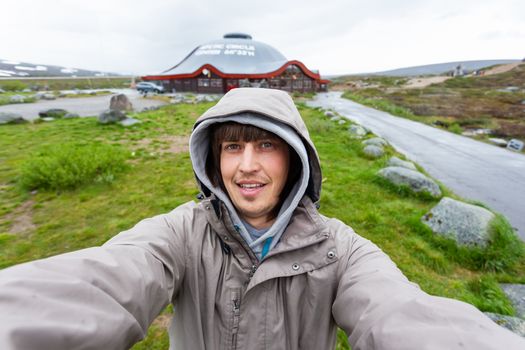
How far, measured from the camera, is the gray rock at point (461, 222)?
11.5 feet

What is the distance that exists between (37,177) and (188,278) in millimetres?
5959

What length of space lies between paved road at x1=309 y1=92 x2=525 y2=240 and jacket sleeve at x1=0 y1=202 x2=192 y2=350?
6057mm

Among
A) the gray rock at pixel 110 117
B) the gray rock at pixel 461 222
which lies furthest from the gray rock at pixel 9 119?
the gray rock at pixel 461 222

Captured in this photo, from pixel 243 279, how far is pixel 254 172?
0.66 metres

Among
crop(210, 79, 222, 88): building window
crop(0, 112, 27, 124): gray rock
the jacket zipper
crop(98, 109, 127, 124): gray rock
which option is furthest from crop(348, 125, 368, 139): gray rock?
crop(210, 79, 222, 88): building window

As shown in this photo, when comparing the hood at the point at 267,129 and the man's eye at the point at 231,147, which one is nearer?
the hood at the point at 267,129

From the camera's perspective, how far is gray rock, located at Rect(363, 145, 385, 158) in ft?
26.4

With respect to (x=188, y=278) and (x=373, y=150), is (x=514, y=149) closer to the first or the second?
(x=373, y=150)

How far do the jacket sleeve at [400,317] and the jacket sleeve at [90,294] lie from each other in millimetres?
978

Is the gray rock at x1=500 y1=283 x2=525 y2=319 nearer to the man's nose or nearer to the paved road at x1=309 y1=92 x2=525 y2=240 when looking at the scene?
the paved road at x1=309 y1=92 x2=525 y2=240

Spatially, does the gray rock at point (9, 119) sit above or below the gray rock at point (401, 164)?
above

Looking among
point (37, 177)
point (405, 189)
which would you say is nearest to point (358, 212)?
point (405, 189)

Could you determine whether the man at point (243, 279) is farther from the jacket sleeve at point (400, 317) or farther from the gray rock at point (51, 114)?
the gray rock at point (51, 114)

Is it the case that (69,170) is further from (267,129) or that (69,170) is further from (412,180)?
(412,180)
